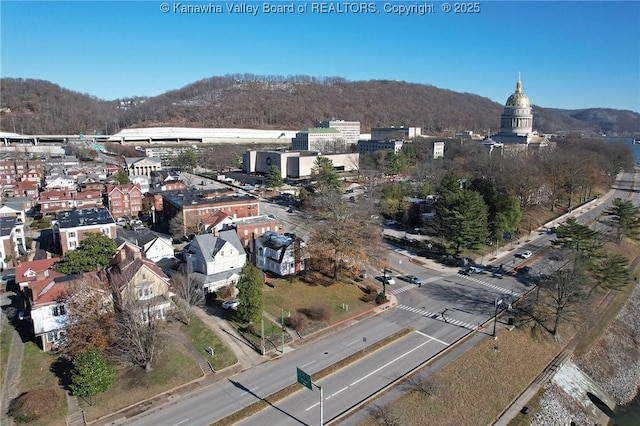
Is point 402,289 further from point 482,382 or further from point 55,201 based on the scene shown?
point 55,201

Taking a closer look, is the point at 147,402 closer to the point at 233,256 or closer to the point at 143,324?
the point at 143,324

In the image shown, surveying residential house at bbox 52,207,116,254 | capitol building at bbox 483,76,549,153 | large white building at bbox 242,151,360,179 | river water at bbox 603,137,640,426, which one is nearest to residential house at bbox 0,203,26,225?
residential house at bbox 52,207,116,254

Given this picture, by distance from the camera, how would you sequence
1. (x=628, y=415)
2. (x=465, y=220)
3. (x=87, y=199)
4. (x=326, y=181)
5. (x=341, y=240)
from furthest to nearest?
(x=326, y=181)
(x=87, y=199)
(x=465, y=220)
(x=341, y=240)
(x=628, y=415)

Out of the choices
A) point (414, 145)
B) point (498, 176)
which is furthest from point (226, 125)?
point (498, 176)

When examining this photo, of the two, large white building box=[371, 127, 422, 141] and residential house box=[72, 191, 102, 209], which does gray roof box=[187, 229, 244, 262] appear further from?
large white building box=[371, 127, 422, 141]

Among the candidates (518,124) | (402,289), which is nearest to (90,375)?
(402,289)

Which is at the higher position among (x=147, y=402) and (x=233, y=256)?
(x=233, y=256)

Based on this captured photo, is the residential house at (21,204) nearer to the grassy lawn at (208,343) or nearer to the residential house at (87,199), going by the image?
the residential house at (87,199)
